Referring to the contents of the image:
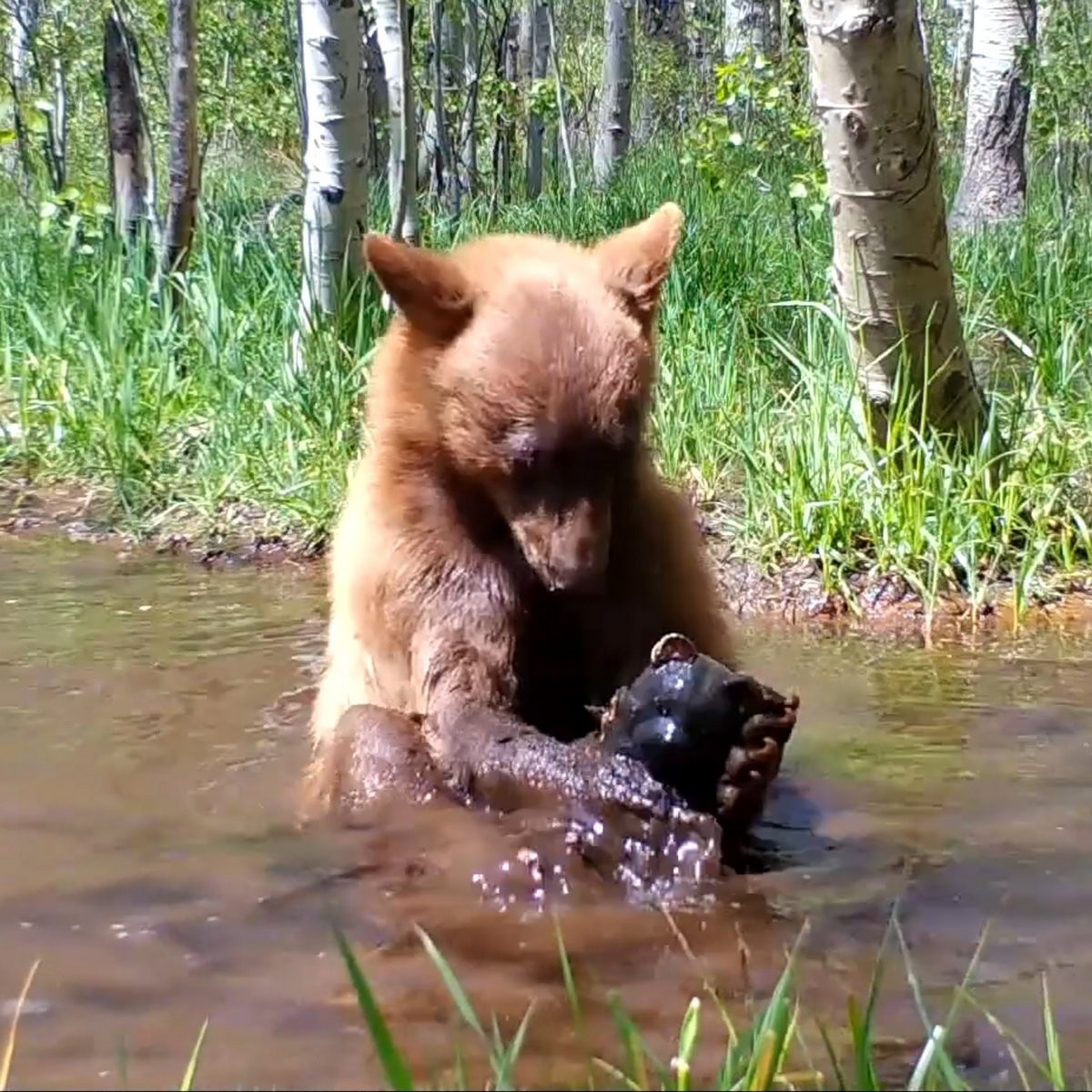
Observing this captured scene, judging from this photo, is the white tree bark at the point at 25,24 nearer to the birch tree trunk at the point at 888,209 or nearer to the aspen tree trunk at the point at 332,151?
the aspen tree trunk at the point at 332,151

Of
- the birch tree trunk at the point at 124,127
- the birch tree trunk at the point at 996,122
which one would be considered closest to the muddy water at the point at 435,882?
the birch tree trunk at the point at 124,127

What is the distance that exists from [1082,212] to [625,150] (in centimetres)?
809

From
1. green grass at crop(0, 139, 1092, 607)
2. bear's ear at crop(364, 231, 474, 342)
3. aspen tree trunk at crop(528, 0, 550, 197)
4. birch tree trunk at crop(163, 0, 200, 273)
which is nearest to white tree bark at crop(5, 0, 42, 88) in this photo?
aspen tree trunk at crop(528, 0, 550, 197)

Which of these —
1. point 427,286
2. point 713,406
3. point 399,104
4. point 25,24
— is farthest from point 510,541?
point 25,24

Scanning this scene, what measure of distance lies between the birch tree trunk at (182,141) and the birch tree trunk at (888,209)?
387cm

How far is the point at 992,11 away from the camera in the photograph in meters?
13.0

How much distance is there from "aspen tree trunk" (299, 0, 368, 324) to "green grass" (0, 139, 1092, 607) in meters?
0.19

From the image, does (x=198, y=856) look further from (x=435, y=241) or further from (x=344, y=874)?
(x=435, y=241)

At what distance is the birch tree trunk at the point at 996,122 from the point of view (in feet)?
42.3

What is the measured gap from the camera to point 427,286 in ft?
12.0

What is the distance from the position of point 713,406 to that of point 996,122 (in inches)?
285

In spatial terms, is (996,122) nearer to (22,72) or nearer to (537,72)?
(537,72)

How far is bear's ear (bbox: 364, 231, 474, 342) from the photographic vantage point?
11.9 ft

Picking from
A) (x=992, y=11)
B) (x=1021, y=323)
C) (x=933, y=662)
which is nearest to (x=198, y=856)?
(x=933, y=662)
